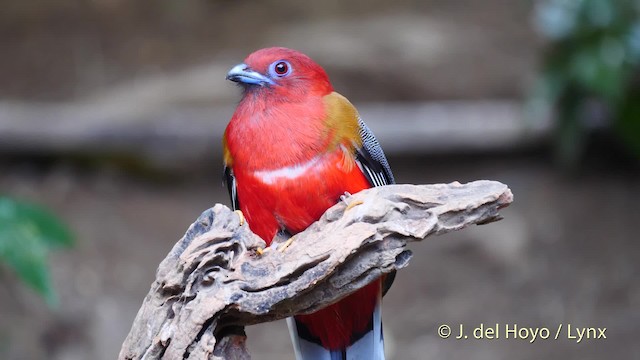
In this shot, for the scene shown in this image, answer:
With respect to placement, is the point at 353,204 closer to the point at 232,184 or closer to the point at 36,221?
the point at 232,184

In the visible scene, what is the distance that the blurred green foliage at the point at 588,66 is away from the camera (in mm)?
6336

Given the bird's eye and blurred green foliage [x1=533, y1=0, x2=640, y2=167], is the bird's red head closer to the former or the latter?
the bird's eye

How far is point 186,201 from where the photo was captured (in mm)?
8016

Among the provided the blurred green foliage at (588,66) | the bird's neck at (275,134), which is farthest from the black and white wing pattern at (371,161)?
the blurred green foliage at (588,66)

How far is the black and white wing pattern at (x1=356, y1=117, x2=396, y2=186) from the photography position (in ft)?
11.9

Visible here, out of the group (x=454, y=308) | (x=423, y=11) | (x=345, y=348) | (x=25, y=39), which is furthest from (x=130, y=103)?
(x=345, y=348)

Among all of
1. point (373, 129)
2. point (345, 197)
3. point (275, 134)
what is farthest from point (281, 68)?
point (373, 129)

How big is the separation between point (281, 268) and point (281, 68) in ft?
Result: 3.56

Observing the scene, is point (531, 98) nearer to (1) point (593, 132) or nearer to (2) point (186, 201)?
(1) point (593, 132)

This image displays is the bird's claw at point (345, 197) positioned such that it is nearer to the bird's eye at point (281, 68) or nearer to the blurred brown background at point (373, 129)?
the bird's eye at point (281, 68)

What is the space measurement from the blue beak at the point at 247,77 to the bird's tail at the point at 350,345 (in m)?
1.04

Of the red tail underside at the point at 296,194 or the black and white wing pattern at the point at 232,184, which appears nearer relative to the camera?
the red tail underside at the point at 296,194

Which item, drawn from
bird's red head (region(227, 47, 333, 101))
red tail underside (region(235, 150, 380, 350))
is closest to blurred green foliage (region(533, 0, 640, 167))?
bird's red head (region(227, 47, 333, 101))

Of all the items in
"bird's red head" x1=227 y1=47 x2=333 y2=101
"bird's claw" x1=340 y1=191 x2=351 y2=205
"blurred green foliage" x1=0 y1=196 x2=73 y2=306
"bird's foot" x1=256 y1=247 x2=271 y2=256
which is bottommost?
"blurred green foliage" x1=0 y1=196 x2=73 y2=306
